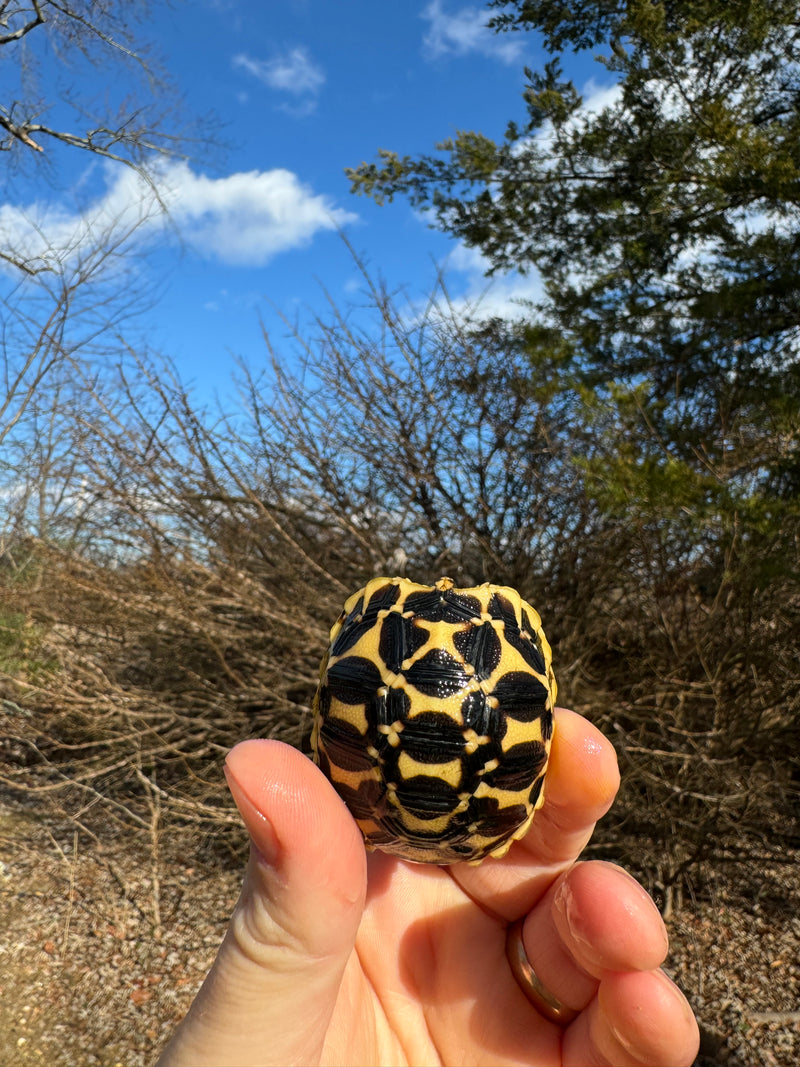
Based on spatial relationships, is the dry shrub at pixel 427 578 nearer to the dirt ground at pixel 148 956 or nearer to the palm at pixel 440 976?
the dirt ground at pixel 148 956

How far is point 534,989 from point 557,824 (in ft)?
1.12

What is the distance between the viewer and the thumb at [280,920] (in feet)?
3.87

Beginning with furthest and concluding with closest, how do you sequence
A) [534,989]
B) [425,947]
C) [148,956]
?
[148,956], [425,947], [534,989]

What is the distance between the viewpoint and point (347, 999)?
153 centimetres

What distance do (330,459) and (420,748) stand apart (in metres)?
3.59

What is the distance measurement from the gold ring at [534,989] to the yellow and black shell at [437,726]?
26 centimetres

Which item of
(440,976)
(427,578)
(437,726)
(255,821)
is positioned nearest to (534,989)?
(440,976)

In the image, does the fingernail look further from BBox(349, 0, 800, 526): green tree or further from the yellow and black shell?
BBox(349, 0, 800, 526): green tree

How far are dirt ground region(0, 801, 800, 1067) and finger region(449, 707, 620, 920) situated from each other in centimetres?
257

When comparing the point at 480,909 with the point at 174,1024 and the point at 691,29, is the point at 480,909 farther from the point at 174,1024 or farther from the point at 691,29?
the point at 691,29

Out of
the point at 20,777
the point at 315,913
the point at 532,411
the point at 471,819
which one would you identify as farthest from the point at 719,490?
the point at 20,777

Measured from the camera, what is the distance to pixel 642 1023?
1.38 meters

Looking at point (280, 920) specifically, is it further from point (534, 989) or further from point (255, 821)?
point (534, 989)

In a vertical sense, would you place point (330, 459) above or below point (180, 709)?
above
